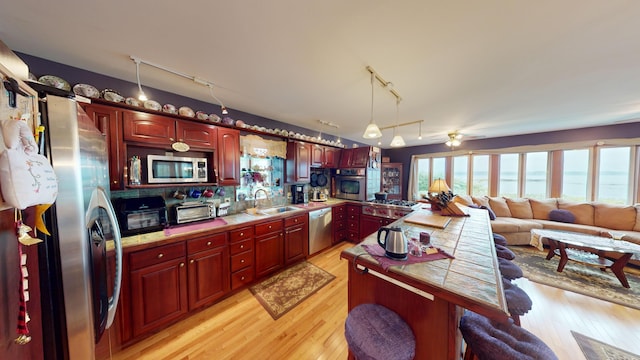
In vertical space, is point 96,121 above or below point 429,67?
below

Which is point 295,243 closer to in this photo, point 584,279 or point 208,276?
point 208,276

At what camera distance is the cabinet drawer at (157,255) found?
160 cm

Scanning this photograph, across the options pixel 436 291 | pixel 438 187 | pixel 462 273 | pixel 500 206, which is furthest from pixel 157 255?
pixel 500 206

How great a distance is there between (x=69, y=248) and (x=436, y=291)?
165 cm

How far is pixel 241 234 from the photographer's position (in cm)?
229

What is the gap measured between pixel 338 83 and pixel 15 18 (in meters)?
2.30

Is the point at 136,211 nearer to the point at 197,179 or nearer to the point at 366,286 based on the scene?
the point at 197,179

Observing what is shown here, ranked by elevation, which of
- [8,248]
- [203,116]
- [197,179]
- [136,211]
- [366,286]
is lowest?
[366,286]

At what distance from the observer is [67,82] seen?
1.70m

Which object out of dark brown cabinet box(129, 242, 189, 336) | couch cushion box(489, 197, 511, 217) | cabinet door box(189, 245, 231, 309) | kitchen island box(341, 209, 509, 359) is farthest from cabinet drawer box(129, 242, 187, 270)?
couch cushion box(489, 197, 511, 217)

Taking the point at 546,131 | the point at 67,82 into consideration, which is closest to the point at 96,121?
the point at 67,82

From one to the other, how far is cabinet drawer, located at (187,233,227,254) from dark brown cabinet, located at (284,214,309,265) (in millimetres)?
899

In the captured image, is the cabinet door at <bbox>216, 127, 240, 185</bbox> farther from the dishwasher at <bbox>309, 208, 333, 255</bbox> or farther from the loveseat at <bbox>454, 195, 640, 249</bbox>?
the loveseat at <bbox>454, 195, 640, 249</bbox>

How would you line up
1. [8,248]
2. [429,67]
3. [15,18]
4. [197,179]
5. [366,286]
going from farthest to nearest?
1. [197,179]
2. [429,67]
3. [366,286]
4. [15,18]
5. [8,248]
